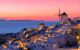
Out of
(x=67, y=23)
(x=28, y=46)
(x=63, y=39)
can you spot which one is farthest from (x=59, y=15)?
(x=63, y=39)

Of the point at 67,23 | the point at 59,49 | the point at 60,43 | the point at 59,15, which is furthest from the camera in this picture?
the point at 59,15

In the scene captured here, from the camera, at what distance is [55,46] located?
28906 millimetres

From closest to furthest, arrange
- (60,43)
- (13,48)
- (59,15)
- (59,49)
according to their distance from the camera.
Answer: (59,49) → (60,43) → (13,48) → (59,15)

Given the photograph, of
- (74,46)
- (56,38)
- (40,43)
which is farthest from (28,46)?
(74,46)

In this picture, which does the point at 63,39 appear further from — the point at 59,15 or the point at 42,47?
the point at 59,15

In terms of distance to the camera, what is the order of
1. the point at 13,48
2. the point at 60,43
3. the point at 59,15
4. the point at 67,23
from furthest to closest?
the point at 59,15
the point at 67,23
the point at 13,48
the point at 60,43

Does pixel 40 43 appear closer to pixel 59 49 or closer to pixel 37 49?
pixel 37 49

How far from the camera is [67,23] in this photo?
43.6 metres

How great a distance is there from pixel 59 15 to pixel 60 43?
61.7ft

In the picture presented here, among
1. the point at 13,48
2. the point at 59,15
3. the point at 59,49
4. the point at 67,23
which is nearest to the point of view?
the point at 59,49

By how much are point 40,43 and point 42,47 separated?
179cm

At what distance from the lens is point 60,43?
30.0 m

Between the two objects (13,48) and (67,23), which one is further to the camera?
(67,23)

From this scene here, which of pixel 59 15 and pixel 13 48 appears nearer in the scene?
pixel 13 48
